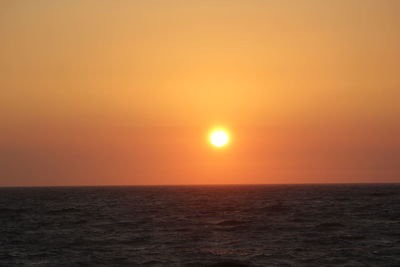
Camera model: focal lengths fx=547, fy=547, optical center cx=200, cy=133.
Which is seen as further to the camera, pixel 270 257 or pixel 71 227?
pixel 71 227

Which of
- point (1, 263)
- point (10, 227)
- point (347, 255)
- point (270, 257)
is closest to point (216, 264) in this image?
point (270, 257)

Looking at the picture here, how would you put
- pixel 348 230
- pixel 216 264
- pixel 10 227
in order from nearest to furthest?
1. pixel 216 264
2. pixel 348 230
3. pixel 10 227

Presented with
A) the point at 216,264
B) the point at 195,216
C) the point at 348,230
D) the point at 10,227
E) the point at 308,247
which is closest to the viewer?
the point at 216,264

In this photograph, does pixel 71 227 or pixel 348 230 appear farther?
pixel 71 227

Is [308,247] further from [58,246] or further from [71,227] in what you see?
[71,227]

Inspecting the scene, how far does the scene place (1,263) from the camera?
37.7 meters

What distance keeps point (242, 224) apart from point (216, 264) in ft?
78.8

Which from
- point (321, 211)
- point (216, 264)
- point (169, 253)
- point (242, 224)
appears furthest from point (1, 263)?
point (321, 211)

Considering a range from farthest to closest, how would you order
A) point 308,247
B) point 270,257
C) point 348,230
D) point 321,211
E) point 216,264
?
point 321,211
point 348,230
point 308,247
point 270,257
point 216,264

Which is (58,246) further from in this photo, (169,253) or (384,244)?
(384,244)

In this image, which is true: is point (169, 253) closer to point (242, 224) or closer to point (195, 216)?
point (242, 224)

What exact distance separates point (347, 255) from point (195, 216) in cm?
3282

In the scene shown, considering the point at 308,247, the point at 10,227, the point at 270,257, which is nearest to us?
the point at 270,257

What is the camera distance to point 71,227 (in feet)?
195
